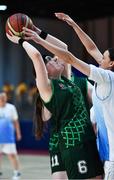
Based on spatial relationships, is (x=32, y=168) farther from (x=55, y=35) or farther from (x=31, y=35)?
(x=55, y=35)

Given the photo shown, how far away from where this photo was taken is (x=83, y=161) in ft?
17.1

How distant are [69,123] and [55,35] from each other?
25370 millimetres

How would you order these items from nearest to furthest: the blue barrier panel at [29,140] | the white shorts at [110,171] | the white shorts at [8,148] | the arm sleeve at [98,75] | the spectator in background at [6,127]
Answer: the arm sleeve at [98,75] → the white shorts at [110,171] → the white shorts at [8,148] → the spectator in background at [6,127] → the blue barrier panel at [29,140]

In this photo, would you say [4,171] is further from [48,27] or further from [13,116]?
[48,27]

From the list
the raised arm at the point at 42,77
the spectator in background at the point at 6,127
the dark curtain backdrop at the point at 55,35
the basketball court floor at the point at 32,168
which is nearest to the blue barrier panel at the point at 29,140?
the basketball court floor at the point at 32,168

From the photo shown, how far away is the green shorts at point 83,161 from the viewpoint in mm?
5219

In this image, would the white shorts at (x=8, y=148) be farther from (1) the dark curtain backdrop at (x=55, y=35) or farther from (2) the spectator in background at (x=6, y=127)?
(1) the dark curtain backdrop at (x=55, y=35)

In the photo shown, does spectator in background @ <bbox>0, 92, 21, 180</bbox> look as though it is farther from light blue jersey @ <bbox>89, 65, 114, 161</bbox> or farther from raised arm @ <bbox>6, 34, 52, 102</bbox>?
raised arm @ <bbox>6, 34, 52, 102</bbox>

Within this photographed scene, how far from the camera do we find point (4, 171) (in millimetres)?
13766

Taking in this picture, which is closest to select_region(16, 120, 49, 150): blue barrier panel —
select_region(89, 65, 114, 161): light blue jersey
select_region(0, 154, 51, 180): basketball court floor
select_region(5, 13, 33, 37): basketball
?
select_region(0, 154, 51, 180): basketball court floor

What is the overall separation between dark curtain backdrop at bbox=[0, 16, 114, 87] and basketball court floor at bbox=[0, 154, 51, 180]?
39.6 ft

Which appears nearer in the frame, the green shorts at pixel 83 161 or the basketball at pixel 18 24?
the green shorts at pixel 83 161

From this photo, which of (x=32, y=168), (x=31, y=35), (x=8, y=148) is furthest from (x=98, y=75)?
(x=32, y=168)

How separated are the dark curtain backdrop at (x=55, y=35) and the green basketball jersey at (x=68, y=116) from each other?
23.4 m
